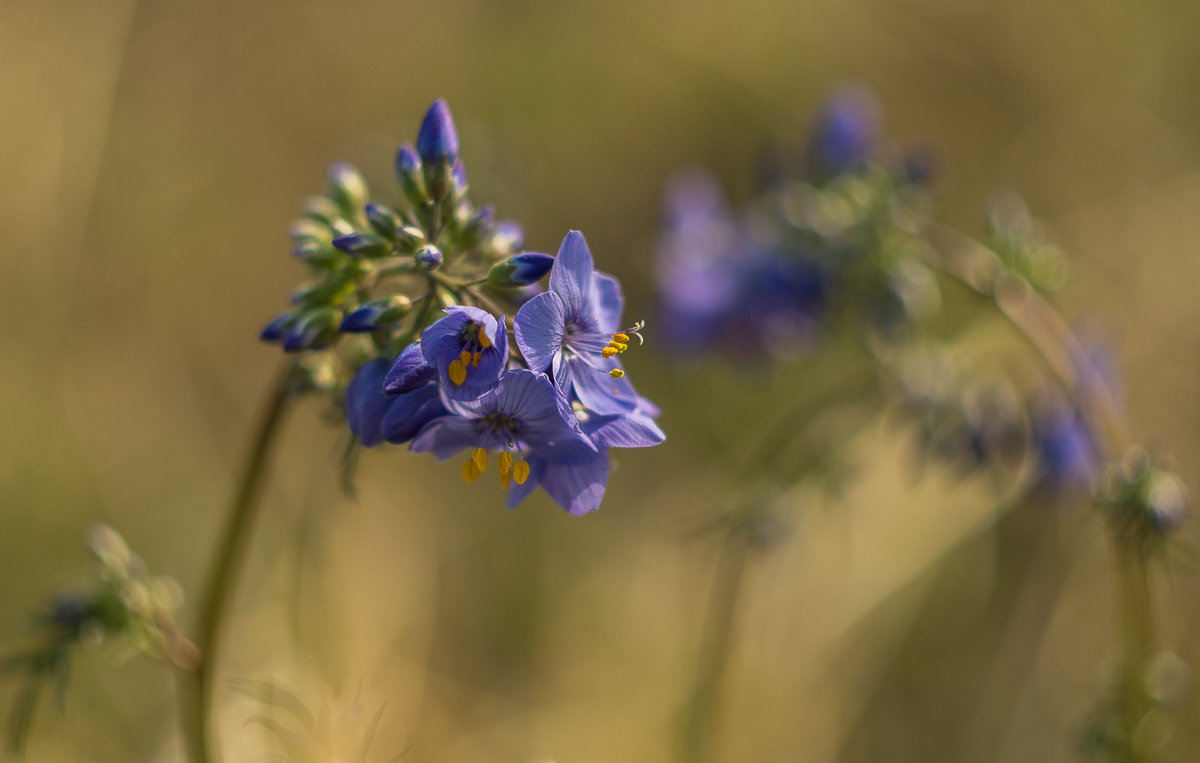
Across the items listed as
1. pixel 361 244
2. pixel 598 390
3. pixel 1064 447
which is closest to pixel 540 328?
pixel 598 390

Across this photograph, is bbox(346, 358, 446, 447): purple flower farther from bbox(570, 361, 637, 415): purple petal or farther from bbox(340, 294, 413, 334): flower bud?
bbox(570, 361, 637, 415): purple petal

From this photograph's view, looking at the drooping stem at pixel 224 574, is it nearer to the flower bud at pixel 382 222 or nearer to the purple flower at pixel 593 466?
the flower bud at pixel 382 222

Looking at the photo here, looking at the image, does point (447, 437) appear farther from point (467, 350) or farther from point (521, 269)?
point (521, 269)

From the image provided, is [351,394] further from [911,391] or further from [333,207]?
[911,391]

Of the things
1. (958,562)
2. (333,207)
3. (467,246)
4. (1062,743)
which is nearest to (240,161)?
(333,207)

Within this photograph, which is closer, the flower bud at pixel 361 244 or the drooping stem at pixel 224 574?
the flower bud at pixel 361 244

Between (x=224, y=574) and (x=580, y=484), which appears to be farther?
(x=224, y=574)

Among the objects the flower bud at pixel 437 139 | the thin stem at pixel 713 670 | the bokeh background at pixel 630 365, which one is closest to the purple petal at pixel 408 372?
the flower bud at pixel 437 139
